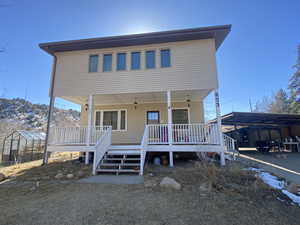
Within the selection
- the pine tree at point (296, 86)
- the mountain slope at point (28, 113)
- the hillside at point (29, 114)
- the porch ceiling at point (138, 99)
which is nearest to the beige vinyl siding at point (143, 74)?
the porch ceiling at point (138, 99)

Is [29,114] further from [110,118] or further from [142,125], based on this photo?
[142,125]

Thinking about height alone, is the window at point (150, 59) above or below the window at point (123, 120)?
above

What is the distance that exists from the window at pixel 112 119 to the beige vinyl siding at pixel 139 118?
0.30 meters

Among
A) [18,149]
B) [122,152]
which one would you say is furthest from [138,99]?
[18,149]

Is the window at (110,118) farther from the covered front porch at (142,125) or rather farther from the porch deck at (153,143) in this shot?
the porch deck at (153,143)

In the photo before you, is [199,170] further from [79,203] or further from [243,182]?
[79,203]

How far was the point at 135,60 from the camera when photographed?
7.91 metres

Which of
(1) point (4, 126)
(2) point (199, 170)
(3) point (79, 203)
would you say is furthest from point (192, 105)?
(1) point (4, 126)

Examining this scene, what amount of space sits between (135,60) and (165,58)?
1678 millimetres

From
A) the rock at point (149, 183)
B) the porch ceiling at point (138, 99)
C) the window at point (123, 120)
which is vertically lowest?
the rock at point (149, 183)

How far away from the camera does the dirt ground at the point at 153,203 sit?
8.99ft

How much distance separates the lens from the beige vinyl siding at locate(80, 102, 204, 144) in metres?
9.41

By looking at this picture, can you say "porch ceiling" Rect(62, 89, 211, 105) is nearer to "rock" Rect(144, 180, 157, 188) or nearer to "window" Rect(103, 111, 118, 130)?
"window" Rect(103, 111, 118, 130)

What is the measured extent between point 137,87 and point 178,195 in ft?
17.6
